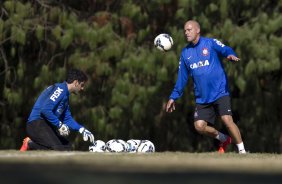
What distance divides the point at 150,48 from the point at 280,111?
3.42 metres

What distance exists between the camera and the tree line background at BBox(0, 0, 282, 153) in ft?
57.2

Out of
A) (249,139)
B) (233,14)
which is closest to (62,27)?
(233,14)

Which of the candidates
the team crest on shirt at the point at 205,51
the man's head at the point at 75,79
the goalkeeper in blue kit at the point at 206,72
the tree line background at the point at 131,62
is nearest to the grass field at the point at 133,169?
the goalkeeper in blue kit at the point at 206,72

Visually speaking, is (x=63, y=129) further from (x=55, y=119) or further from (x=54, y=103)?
(x=54, y=103)

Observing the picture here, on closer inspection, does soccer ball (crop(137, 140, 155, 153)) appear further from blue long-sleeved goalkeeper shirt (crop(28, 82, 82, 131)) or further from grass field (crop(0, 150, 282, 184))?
grass field (crop(0, 150, 282, 184))

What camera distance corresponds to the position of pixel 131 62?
17.8m

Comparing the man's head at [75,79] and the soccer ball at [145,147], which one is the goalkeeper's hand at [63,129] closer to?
the man's head at [75,79]

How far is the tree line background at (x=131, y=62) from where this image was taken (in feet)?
57.2

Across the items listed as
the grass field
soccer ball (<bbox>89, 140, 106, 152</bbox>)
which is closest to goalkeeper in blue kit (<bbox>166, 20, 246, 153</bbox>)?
soccer ball (<bbox>89, 140, 106, 152</bbox>)

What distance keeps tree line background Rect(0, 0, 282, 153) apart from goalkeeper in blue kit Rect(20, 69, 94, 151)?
5.22m

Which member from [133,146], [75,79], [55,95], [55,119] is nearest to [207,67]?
[133,146]

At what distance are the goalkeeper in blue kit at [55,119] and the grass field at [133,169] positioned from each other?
7.69 ft

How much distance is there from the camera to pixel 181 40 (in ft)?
57.2

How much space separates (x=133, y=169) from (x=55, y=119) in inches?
189
